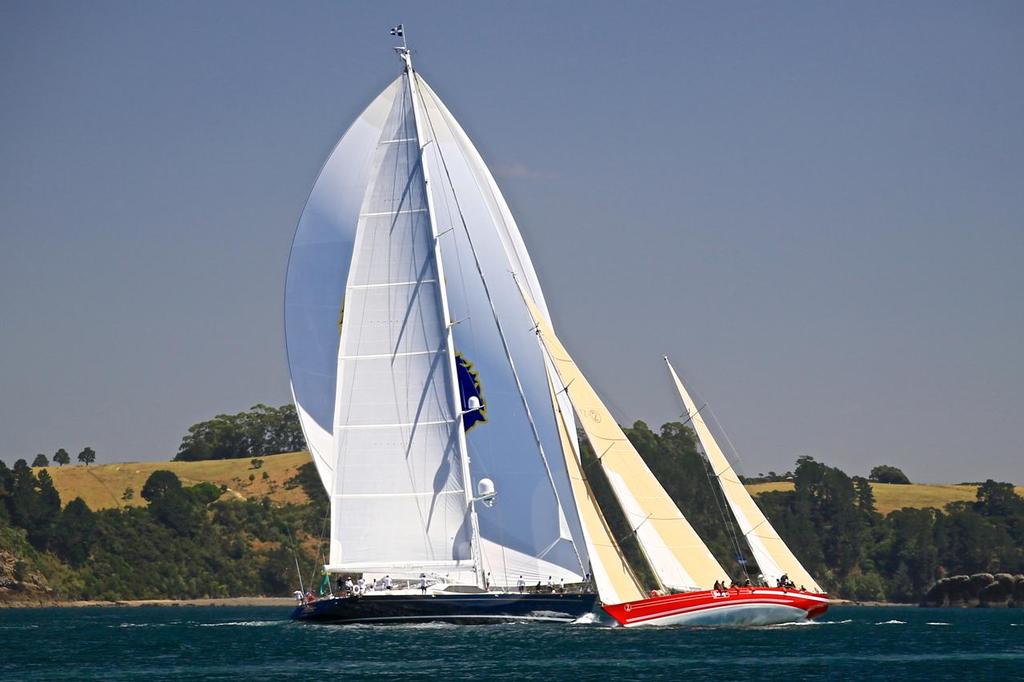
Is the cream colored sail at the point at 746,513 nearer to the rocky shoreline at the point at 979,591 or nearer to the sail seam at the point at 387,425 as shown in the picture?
the sail seam at the point at 387,425

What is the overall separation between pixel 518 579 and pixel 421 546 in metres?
4.23

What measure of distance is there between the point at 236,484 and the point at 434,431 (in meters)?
112

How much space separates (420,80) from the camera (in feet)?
251

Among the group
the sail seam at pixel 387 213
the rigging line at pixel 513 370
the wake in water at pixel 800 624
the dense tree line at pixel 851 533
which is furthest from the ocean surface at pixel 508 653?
the dense tree line at pixel 851 533

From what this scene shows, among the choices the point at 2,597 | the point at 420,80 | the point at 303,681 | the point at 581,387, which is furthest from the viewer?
the point at 2,597

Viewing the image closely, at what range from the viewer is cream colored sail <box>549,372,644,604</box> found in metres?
68.2

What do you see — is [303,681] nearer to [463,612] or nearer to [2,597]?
[463,612]

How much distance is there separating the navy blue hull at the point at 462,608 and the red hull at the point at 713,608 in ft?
8.31

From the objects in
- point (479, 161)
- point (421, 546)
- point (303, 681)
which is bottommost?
point (303, 681)

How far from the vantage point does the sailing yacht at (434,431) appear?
236ft

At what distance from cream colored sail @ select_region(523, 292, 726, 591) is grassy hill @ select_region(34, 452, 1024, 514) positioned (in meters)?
102

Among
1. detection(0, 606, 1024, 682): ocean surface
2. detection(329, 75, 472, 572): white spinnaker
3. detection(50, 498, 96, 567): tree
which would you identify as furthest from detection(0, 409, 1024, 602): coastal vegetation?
detection(329, 75, 472, 572): white spinnaker

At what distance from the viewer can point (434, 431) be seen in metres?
72.7

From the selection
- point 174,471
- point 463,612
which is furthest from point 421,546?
point 174,471
